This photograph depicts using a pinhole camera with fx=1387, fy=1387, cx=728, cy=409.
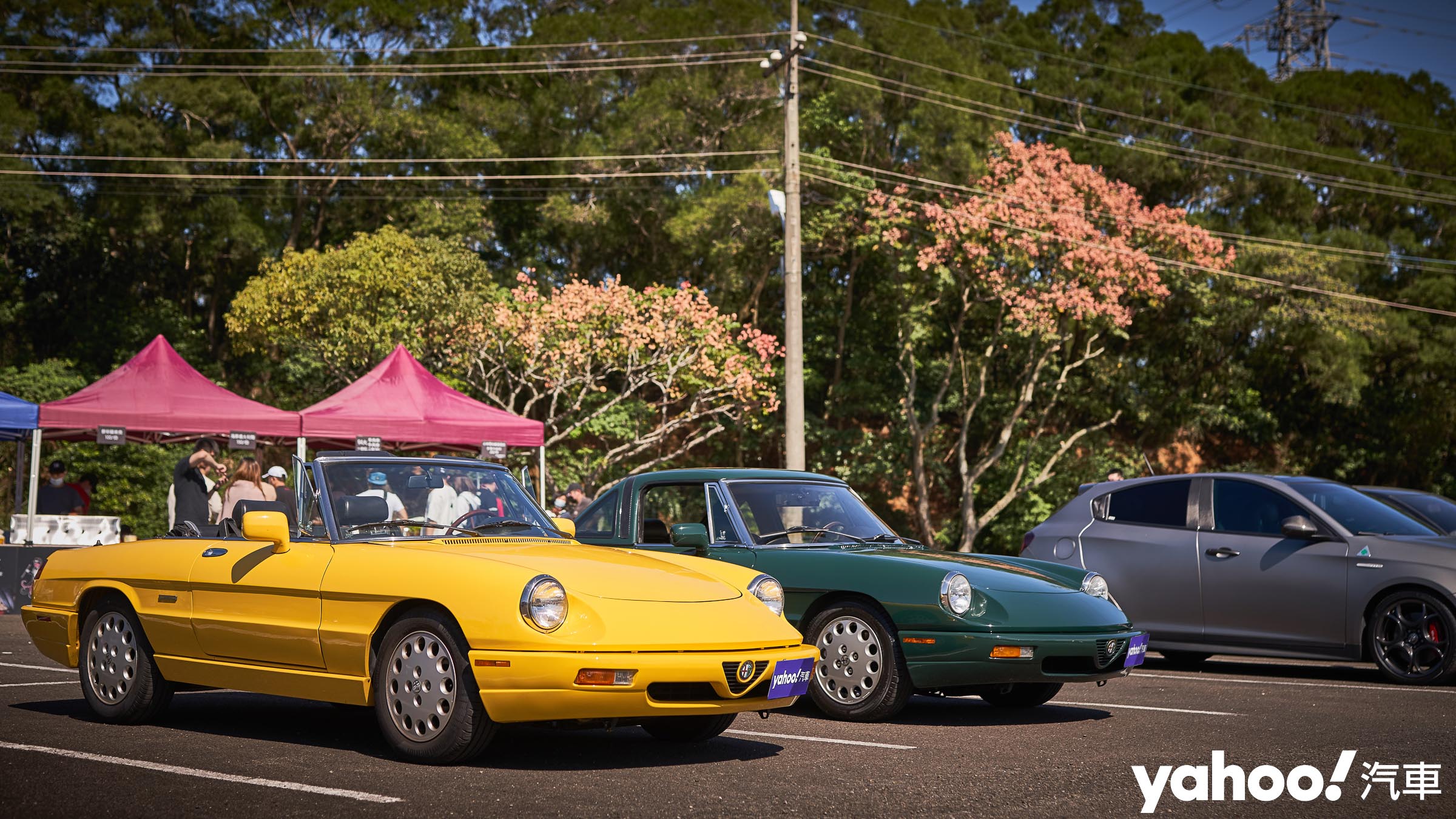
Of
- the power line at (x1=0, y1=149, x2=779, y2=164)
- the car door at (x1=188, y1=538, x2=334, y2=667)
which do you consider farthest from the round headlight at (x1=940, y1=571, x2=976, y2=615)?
the power line at (x1=0, y1=149, x2=779, y2=164)

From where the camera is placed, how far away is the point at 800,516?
29.6 ft

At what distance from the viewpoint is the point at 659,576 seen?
6.38m

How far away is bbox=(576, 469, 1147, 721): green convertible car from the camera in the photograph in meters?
7.80

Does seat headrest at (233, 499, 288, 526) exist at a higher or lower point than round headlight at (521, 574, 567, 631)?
higher

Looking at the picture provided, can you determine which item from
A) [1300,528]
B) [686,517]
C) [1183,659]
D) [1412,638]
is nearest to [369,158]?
[1183,659]

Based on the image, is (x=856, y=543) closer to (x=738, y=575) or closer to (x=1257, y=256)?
(x=738, y=575)

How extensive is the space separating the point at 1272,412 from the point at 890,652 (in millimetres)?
30961

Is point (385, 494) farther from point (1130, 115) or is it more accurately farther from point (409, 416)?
point (1130, 115)

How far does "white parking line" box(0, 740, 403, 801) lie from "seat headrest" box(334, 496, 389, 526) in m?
1.42

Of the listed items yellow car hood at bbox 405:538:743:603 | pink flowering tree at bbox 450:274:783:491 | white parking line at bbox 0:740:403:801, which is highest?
pink flowering tree at bbox 450:274:783:491

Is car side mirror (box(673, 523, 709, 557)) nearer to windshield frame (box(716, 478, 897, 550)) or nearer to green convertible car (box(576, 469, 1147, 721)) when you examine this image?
green convertible car (box(576, 469, 1147, 721))

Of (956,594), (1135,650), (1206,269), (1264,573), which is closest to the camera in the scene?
(956,594)

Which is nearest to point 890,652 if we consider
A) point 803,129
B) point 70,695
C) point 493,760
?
point 493,760

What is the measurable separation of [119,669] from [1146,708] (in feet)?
19.9
